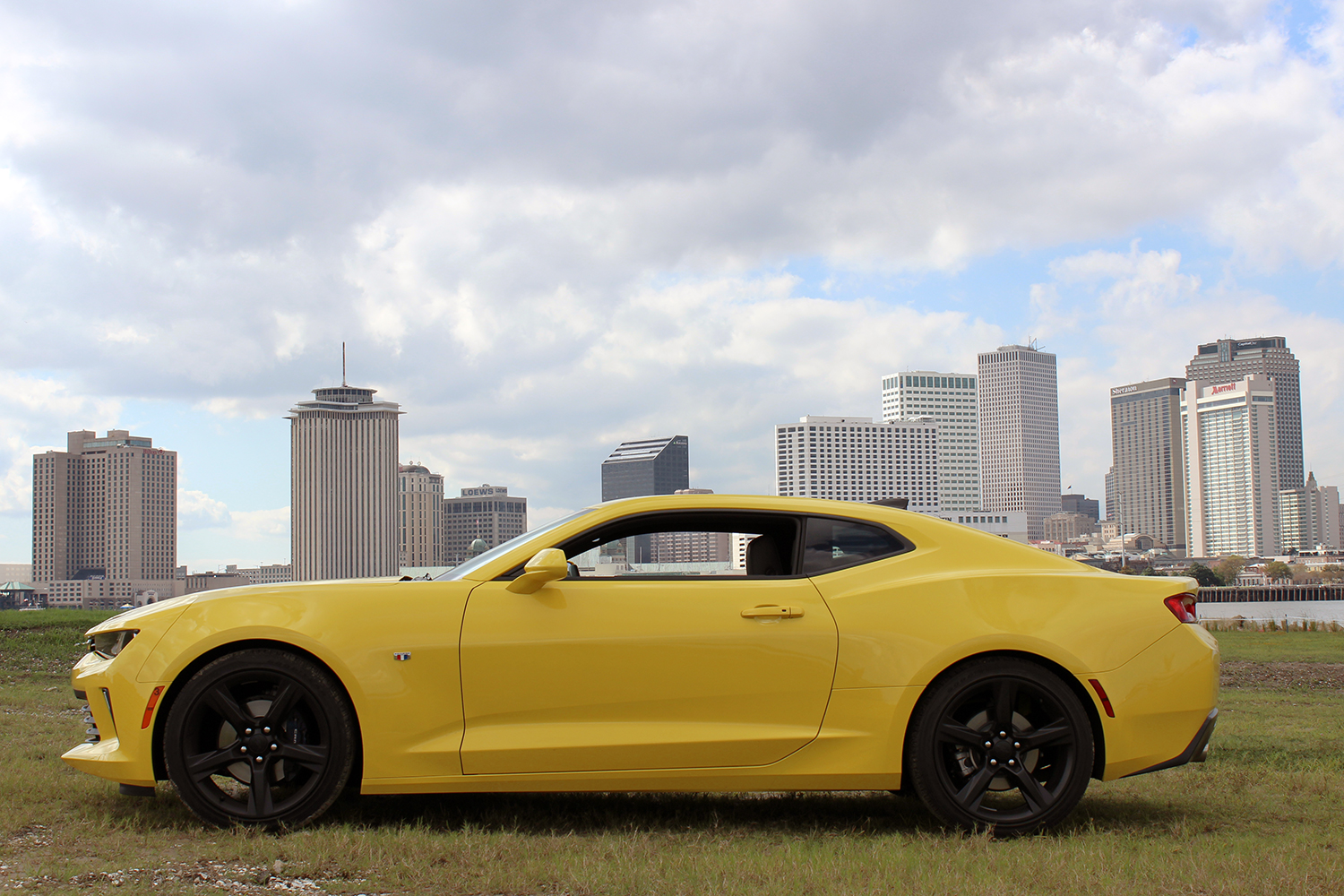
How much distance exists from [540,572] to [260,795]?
1.45 metres

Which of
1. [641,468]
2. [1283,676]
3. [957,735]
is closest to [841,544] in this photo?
[957,735]

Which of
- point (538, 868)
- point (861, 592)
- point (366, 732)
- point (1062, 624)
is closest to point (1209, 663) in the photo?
point (1062, 624)

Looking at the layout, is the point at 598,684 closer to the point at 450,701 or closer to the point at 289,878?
the point at 450,701

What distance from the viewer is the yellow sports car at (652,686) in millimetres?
4383

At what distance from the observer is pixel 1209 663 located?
470 cm

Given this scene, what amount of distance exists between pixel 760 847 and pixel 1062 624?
1.62 metres

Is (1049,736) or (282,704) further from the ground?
(282,704)

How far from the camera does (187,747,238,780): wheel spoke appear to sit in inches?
173

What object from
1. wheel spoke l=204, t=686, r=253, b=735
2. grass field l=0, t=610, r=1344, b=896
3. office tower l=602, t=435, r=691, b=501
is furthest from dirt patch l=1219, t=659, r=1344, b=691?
office tower l=602, t=435, r=691, b=501

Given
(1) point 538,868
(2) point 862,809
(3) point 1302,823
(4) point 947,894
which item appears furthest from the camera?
(2) point 862,809

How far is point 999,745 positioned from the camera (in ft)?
14.8

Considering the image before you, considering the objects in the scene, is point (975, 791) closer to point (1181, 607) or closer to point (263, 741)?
point (1181, 607)

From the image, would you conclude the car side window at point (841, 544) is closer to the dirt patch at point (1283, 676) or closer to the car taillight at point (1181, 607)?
the car taillight at point (1181, 607)

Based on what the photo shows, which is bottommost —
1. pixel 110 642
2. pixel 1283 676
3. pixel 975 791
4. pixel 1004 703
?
pixel 1283 676
